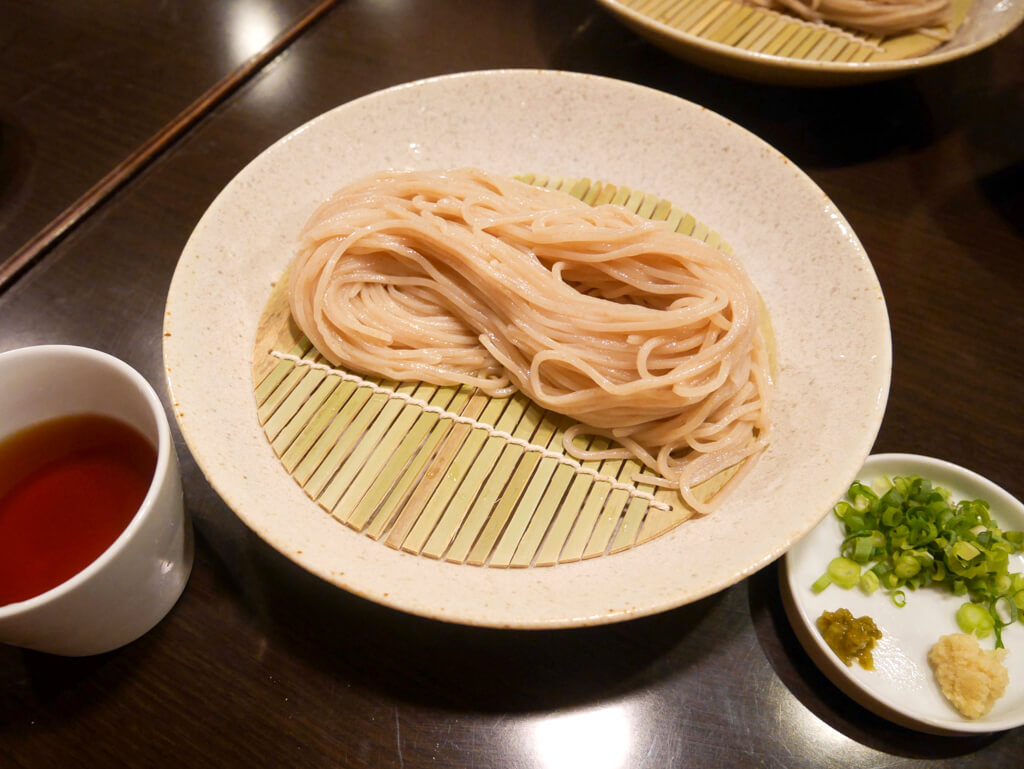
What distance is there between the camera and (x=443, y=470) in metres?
1.81

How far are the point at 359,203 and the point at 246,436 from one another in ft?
2.52

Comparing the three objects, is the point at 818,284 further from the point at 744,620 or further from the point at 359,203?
the point at 359,203

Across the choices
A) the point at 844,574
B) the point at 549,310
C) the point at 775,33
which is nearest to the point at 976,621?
the point at 844,574

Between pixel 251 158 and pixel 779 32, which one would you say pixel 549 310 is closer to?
pixel 251 158

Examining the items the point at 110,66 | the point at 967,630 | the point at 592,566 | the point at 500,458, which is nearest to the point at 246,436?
the point at 500,458

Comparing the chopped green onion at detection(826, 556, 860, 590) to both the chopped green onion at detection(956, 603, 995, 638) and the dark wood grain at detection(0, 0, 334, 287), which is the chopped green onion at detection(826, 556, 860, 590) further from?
the dark wood grain at detection(0, 0, 334, 287)

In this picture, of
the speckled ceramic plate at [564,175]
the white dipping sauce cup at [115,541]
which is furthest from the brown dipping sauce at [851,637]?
the white dipping sauce cup at [115,541]

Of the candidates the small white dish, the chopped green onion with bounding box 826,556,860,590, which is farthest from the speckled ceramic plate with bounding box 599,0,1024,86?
the chopped green onion with bounding box 826,556,860,590

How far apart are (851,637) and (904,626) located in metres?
0.19

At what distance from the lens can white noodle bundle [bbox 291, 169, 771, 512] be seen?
181 centimetres

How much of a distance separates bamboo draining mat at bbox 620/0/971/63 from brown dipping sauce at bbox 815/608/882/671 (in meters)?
2.34

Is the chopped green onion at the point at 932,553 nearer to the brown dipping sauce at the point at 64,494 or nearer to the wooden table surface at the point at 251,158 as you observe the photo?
the wooden table surface at the point at 251,158

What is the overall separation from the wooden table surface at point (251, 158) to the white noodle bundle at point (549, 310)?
481 millimetres

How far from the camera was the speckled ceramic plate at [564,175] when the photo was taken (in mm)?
1474
